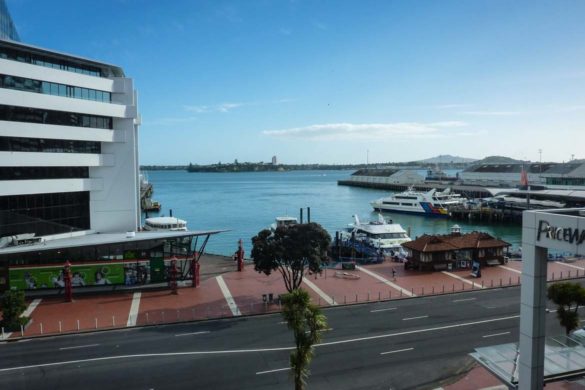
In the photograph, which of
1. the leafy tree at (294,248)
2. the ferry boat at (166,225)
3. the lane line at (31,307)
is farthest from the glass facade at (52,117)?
the ferry boat at (166,225)

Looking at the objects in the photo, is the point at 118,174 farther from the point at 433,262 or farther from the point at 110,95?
the point at 433,262

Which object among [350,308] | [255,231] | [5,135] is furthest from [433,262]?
[255,231]

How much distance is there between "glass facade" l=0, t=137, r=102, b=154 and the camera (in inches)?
1535

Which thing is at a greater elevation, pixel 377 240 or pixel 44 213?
pixel 44 213

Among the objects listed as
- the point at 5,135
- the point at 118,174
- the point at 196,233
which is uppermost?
the point at 5,135

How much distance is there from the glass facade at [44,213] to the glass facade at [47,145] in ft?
13.7

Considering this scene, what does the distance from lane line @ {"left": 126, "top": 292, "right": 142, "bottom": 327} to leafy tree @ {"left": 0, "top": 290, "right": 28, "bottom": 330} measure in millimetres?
6606

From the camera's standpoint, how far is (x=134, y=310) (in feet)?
110

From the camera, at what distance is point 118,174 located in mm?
47938

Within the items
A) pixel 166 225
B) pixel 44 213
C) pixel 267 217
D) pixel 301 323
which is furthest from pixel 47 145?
pixel 267 217

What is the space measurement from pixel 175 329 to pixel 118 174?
23676mm

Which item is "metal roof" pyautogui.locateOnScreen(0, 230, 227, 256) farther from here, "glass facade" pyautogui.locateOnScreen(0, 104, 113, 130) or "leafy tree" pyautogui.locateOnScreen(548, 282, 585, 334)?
"leafy tree" pyautogui.locateOnScreen(548, 282, 585, 334)

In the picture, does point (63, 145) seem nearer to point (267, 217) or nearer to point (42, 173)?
point (42, 173)

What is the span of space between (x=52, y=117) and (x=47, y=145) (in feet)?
8.60
